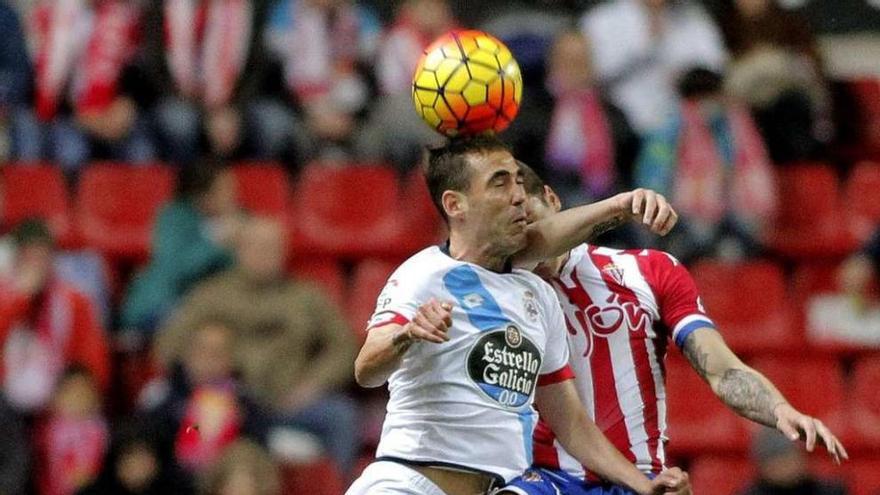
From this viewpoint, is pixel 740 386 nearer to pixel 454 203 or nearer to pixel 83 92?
pixel 454 203

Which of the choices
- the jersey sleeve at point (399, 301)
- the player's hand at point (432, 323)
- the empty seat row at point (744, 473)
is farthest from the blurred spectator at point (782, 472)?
the player's hand at point (432, 323)

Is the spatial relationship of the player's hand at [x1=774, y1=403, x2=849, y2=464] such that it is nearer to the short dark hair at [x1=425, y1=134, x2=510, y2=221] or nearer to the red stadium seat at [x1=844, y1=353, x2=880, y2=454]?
the short dark hair at [x1=425, y1=134, x2=510, y2=221]

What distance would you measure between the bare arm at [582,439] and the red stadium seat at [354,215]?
4.95m

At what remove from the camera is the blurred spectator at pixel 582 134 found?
1044cm

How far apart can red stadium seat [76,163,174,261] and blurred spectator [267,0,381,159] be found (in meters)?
0.91

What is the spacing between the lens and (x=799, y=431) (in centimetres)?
523

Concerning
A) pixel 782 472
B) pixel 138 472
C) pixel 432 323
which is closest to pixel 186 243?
pixel 138 472

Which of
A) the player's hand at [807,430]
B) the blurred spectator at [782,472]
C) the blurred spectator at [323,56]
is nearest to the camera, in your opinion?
the player's hand at [807,430]

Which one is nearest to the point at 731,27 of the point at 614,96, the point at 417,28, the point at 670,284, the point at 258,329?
the point at 614,96

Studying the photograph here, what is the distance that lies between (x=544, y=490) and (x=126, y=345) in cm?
505

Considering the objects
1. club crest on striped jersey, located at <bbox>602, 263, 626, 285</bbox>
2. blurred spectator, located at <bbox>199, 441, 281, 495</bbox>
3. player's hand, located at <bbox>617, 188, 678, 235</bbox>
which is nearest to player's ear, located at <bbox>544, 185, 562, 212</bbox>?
club crest on striped jersey, located at <bbox>602, 263, 626, 285</bbox>

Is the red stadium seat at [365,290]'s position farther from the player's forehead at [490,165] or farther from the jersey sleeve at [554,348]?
the player's forehead at [490,165]

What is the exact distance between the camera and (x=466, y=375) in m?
5.32

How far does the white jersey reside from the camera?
531 centimetres
